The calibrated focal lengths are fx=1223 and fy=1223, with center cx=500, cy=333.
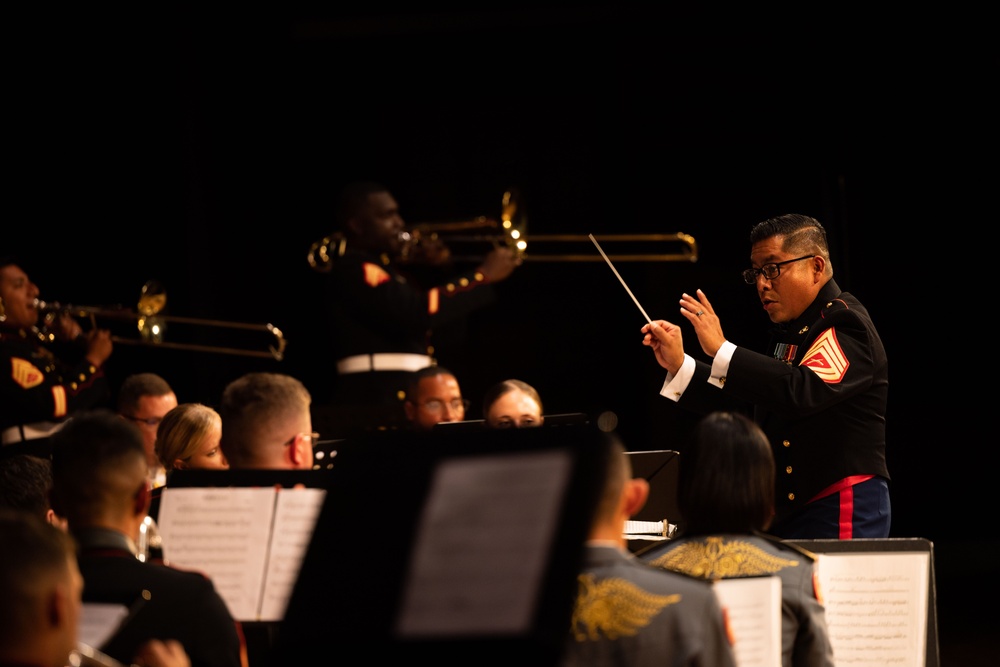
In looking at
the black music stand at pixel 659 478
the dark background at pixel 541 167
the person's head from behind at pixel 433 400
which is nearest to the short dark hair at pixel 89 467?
the black music stand at pixel 659 478

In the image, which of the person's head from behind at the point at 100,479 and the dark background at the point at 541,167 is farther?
the dark background at the point at 541,167

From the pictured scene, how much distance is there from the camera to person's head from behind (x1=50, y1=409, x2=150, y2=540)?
2.44 meters

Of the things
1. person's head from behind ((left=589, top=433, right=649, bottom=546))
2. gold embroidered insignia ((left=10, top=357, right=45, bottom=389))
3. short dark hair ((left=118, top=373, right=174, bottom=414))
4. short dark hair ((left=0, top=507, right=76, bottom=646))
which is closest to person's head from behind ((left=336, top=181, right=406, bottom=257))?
short dark hair ((left=118, top=373, right=174, bottom=414))

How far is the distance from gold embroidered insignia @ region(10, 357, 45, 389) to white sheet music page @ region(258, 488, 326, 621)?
384cm

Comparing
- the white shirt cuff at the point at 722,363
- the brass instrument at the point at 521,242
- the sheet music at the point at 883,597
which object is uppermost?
the brass instrument at the point at 521,242

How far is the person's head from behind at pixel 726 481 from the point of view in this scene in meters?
2.67

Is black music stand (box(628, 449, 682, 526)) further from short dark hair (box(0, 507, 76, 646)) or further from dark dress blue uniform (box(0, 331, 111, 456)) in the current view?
dark dress blue uniform (box(0, 331, 111, 456))

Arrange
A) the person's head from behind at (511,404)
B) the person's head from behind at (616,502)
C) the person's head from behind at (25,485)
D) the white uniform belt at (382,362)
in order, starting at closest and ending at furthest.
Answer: the person's head from behind at (616,502), the person's head from behind at (25,485), the person's head from behind at (511,404), the white uniform belt at (382,362)

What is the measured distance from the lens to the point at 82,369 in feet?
21.9

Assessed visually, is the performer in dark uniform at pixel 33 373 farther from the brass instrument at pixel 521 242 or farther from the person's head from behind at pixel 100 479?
the person's head from behind at pixel 100 479

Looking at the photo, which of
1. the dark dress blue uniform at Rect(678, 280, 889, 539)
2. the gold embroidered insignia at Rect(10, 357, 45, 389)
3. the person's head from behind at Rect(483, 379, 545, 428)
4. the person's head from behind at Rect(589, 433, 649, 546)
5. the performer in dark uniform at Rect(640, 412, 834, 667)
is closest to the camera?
the person's head from behind at Rect(589, 433, 649, 546)

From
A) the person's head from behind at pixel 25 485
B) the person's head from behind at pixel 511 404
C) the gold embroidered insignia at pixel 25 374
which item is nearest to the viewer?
the person's head from behind at pixel 25 485

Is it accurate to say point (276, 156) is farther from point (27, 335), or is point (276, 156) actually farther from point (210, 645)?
point (210, 645)

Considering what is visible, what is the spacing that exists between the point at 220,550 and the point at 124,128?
4.91 metres
